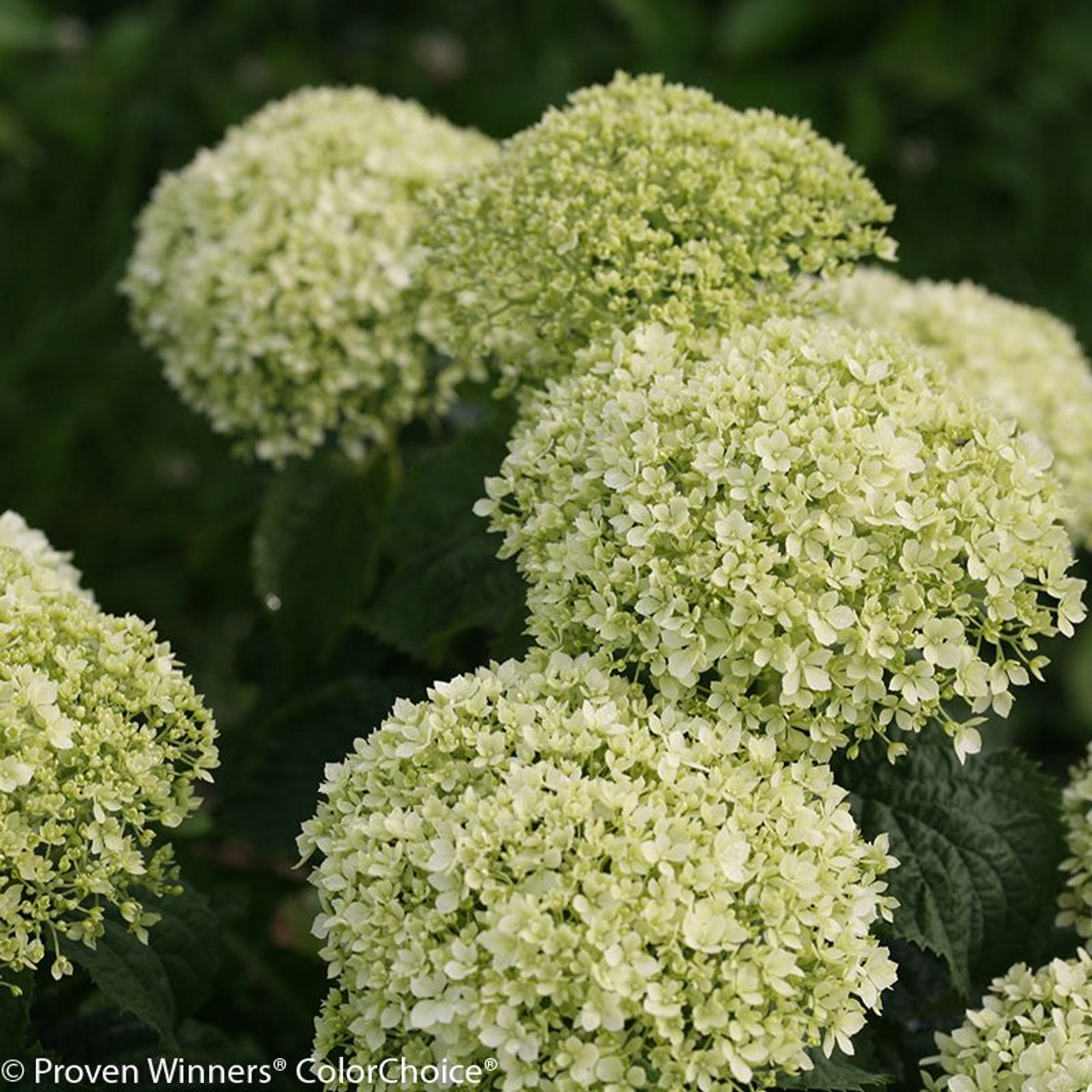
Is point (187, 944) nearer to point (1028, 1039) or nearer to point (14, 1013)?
point (14, 1013)

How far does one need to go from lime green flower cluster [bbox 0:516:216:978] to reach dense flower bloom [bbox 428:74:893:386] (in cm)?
59

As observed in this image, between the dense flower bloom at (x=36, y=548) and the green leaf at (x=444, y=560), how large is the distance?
0.41 m

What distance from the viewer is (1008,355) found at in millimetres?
2496

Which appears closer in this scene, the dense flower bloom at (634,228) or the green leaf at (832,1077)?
the green leaf at (832,1077)

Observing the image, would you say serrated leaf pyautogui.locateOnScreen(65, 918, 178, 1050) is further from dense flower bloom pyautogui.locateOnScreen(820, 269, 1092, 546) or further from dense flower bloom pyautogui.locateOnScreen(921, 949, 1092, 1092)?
dense flower bloom pyautogui.locateOnScreen(820, 269, 1092, 546)

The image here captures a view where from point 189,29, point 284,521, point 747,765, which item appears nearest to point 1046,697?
point 284,521

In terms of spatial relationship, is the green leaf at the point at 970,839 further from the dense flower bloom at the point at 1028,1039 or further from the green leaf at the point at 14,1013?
the green leaf at the point at 14,1013

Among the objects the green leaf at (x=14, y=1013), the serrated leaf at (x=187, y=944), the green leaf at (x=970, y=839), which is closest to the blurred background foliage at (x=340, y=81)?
the serrated leaf at (x=187, y=944)

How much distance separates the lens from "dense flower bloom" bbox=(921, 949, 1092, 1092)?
1565 mm

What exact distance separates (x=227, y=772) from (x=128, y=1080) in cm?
64

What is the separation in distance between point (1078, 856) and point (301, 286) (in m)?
1.34

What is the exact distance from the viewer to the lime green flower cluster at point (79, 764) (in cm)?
154

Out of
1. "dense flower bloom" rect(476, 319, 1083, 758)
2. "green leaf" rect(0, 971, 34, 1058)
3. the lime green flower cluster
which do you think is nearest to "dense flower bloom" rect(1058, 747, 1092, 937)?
"dense flower bloom" rect(476, 319, 1083, 758)

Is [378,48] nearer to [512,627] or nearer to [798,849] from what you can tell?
[512,627]
